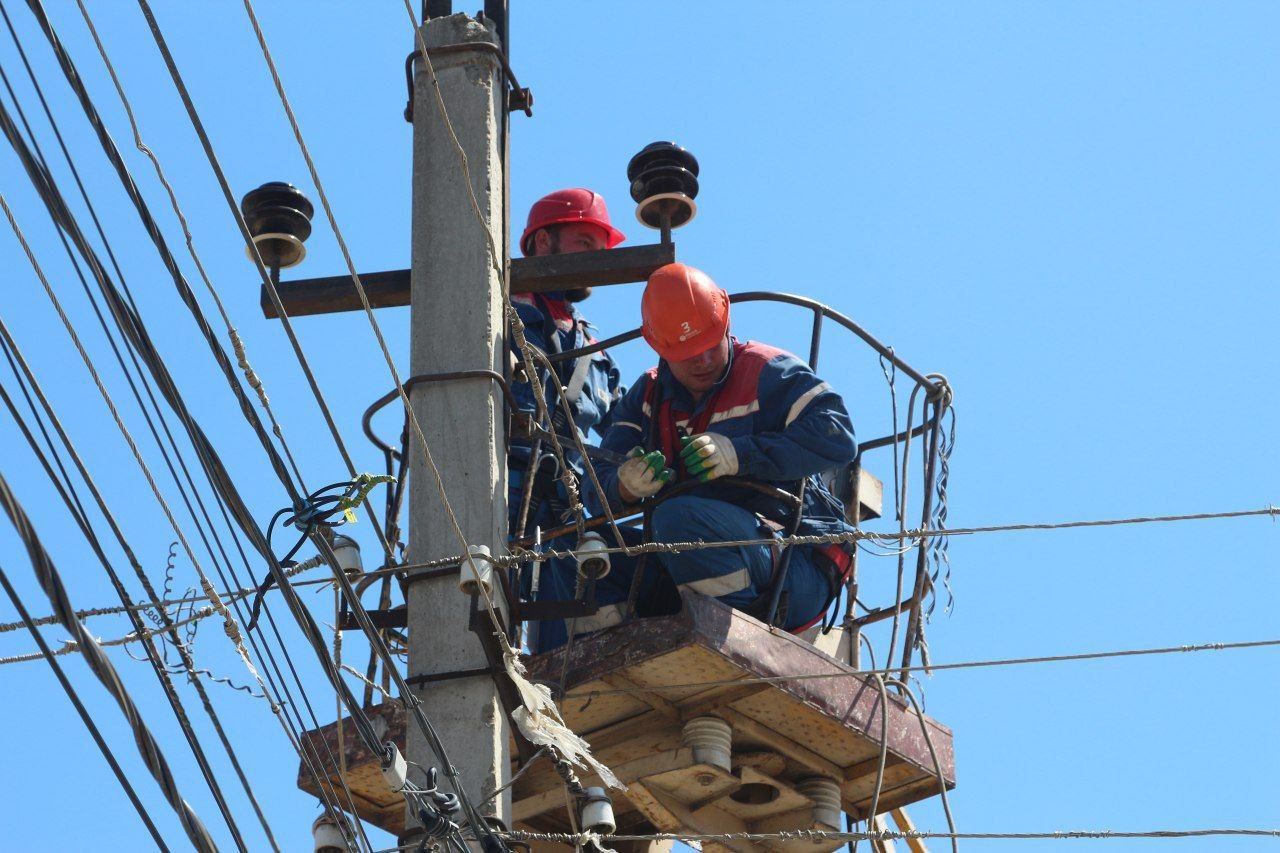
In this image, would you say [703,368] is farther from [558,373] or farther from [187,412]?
[187,412]

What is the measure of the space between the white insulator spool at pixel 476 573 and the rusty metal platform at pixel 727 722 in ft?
3.78

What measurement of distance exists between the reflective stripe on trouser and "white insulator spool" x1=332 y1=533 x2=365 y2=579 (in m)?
1.44

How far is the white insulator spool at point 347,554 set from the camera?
7.23 metres

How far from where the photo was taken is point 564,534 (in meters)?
8.52

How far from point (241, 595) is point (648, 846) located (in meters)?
3.81

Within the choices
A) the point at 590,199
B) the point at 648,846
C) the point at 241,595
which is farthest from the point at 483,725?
the point at 590,199

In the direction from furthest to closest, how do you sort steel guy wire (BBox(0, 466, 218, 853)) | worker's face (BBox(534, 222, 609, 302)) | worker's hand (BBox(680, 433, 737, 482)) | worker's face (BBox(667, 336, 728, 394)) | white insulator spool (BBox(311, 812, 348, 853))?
worker's face (BBox(534, 222, 609, 302)), worker's face (BBox(667, 336, 728, 394)), worker's hand (BBox(680, 433, 737, 482)), white insulator spool (BBox(311, 812, 348, 853)), steel guy wire (BBox(0, 466, 218, 853))

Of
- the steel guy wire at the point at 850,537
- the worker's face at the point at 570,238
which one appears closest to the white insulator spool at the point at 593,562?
the steel guy wire at the point at 850,537

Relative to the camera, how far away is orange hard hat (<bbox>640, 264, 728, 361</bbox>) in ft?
29.0

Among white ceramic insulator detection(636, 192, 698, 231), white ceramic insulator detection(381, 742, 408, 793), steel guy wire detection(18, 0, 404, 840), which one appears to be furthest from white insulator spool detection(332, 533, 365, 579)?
white ceramic insulator detection(636, 192, 698, 231)

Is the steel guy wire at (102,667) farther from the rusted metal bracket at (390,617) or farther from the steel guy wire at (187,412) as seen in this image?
the rusted metal bracket at (390,617)

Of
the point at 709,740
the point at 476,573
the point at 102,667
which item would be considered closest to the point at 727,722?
the point at 709,740

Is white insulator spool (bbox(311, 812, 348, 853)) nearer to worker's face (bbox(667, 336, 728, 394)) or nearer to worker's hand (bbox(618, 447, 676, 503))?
worker's hand (bbox(618, 447, 676, 503))

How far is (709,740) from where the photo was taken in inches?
321
